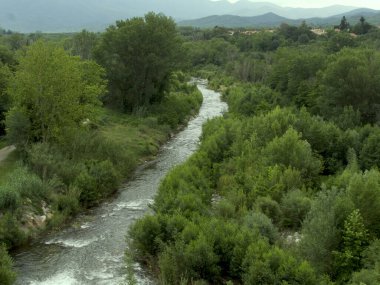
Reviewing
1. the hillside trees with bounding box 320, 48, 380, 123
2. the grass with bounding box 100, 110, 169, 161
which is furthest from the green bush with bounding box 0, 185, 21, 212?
the hillside trees with bounding box 320, 48, 380, 123

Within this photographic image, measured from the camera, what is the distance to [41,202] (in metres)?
29.5

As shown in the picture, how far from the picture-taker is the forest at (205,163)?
20.5 meters

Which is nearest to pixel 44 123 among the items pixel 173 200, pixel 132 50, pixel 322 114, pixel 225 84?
pixel 173 200

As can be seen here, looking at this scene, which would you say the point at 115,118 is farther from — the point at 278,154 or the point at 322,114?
the point at 278,154

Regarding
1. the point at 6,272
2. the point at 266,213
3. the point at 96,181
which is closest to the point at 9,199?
the point at 6,272

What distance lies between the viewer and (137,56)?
5919 centimetres

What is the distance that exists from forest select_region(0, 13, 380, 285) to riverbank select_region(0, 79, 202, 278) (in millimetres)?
105

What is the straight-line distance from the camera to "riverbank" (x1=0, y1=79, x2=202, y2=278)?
26.8 metres

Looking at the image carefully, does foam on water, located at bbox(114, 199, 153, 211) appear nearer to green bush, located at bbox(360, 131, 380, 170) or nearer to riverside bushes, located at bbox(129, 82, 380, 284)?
riverside bushes, located at bbox(129, 82, 380, 284)

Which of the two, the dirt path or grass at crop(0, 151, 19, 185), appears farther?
the dirt path

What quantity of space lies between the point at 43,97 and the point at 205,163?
13.8 m

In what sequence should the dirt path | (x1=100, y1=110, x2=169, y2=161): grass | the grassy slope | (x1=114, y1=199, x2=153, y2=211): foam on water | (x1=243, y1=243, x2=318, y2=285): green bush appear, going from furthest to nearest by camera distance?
(x1=100, y1=110, x2=169, y2=161): grass < the dirt path < (x1=114, y1=199, x2=153, y2=211): foam on water < the grassy slope < (x1=243, y1=243, x2=318, y2=285): green bush

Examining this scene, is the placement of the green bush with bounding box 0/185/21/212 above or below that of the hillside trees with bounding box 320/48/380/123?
below

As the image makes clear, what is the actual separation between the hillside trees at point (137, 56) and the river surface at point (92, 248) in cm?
2430
